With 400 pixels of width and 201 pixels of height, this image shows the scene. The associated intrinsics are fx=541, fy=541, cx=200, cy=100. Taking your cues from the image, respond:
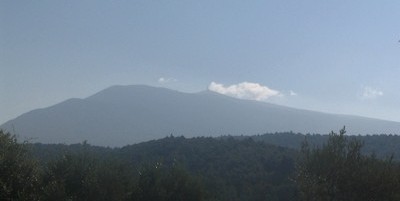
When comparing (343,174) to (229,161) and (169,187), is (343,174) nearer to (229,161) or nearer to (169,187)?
(169,187)

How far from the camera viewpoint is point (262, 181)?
46250 mm

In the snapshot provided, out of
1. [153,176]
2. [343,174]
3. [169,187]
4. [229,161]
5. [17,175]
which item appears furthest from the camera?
[229,161]

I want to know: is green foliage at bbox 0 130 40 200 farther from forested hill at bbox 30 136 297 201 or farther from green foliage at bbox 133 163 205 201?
forested hill at bbox 30 136 297 201

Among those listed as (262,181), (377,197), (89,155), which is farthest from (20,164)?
(262,181)

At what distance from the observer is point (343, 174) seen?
65.4 ft

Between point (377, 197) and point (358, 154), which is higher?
point (358, 154)

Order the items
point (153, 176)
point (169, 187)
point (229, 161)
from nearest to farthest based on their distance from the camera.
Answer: point (169, 187)
point (153, 176)
point (229, 161)

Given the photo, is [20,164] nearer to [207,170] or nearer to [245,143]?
[207,170]

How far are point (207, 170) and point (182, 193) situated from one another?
23.4 meters

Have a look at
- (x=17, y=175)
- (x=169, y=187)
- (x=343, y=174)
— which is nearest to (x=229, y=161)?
(x=169, y=187)

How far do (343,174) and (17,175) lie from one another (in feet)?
40.3

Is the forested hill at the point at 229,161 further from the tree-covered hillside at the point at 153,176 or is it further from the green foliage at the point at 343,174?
the green foliage at the point at 343,174

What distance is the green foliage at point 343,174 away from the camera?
19.4 metres

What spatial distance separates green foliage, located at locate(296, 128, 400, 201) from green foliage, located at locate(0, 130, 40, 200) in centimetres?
1021
